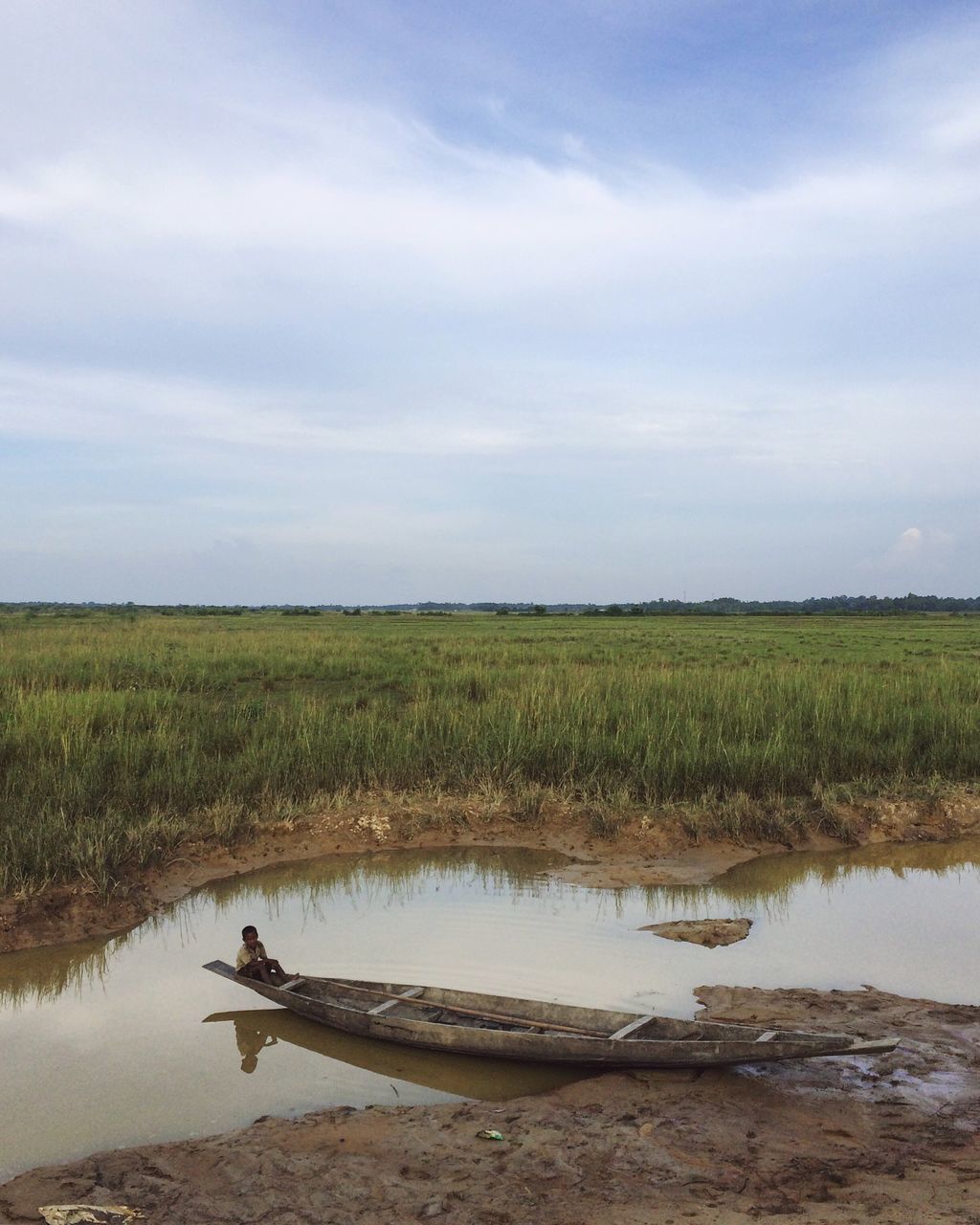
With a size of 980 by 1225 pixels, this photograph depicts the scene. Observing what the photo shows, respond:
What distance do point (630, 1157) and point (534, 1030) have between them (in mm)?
1155

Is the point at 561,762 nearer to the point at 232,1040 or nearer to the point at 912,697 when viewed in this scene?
the point at 232,1040

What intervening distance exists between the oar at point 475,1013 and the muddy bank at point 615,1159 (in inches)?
11.7

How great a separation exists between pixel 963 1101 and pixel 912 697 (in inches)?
460

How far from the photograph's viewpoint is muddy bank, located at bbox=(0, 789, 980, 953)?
8.41 metres

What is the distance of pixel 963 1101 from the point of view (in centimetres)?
423

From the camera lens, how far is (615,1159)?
12.4ft

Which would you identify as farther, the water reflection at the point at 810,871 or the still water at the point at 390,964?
the water reflection at the point at 810,871

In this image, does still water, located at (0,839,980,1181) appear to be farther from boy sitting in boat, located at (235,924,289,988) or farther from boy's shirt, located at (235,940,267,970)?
boy's shirt, located at (235,940,267,970)

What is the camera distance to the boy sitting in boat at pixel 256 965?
18.4 ft

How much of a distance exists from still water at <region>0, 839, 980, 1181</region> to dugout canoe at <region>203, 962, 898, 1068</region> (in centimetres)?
20

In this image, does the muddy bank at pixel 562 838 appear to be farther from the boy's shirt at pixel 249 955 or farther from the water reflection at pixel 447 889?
the boy's shirt at pixel 249 955

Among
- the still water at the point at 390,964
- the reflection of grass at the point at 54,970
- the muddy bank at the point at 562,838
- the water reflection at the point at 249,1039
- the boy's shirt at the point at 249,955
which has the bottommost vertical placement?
the reflection of grass at the point at 54,970

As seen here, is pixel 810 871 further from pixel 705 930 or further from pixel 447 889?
pixel 447 889

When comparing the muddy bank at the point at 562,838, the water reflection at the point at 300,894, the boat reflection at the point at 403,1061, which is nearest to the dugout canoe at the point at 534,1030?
the boat reflection at the point at 403,1061
